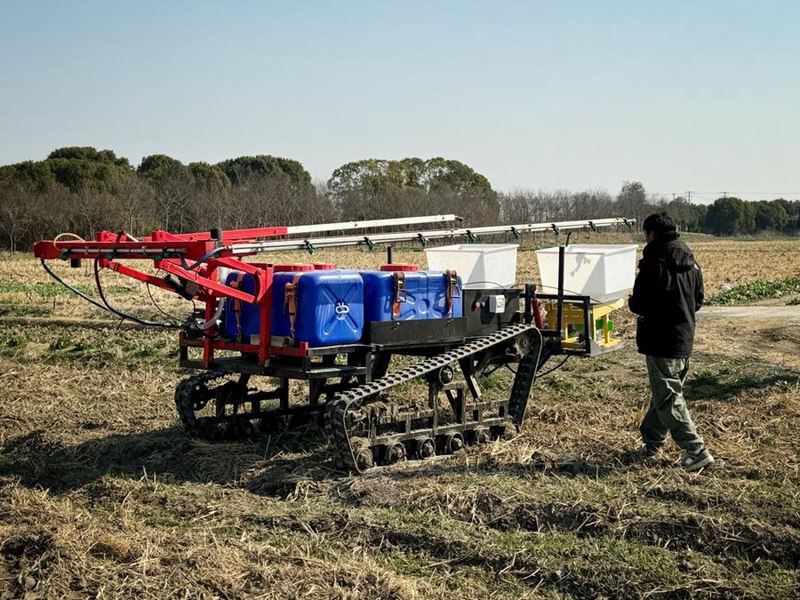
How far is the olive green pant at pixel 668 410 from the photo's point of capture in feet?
25.4

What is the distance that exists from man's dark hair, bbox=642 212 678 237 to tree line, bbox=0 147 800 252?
47163mm

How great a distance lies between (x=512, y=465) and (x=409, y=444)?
3.25 ft

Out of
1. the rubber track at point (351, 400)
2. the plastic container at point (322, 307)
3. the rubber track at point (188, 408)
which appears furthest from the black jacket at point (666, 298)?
the rubber track at point (188, 408)

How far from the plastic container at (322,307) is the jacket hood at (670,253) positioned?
257 centimetres

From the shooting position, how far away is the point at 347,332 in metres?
8.12

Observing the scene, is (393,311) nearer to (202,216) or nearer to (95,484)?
(95,484)

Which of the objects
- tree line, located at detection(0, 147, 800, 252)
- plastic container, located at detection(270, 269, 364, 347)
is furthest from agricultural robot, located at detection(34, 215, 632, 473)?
tree line, located at detection(0, 147, 800, 252)

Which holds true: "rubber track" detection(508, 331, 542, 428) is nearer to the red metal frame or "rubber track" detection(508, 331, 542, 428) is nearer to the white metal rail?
the white metal rail

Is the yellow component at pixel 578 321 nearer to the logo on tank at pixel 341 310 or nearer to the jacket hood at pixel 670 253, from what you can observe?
the jacket hood at pixel 670 253

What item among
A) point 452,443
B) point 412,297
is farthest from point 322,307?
point 452,443

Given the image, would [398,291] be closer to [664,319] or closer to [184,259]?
[184,259]

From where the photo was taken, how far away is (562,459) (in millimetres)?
8117

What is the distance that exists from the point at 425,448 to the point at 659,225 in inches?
113

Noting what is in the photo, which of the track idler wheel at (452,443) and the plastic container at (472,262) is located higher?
the plastic container at (472,262)
